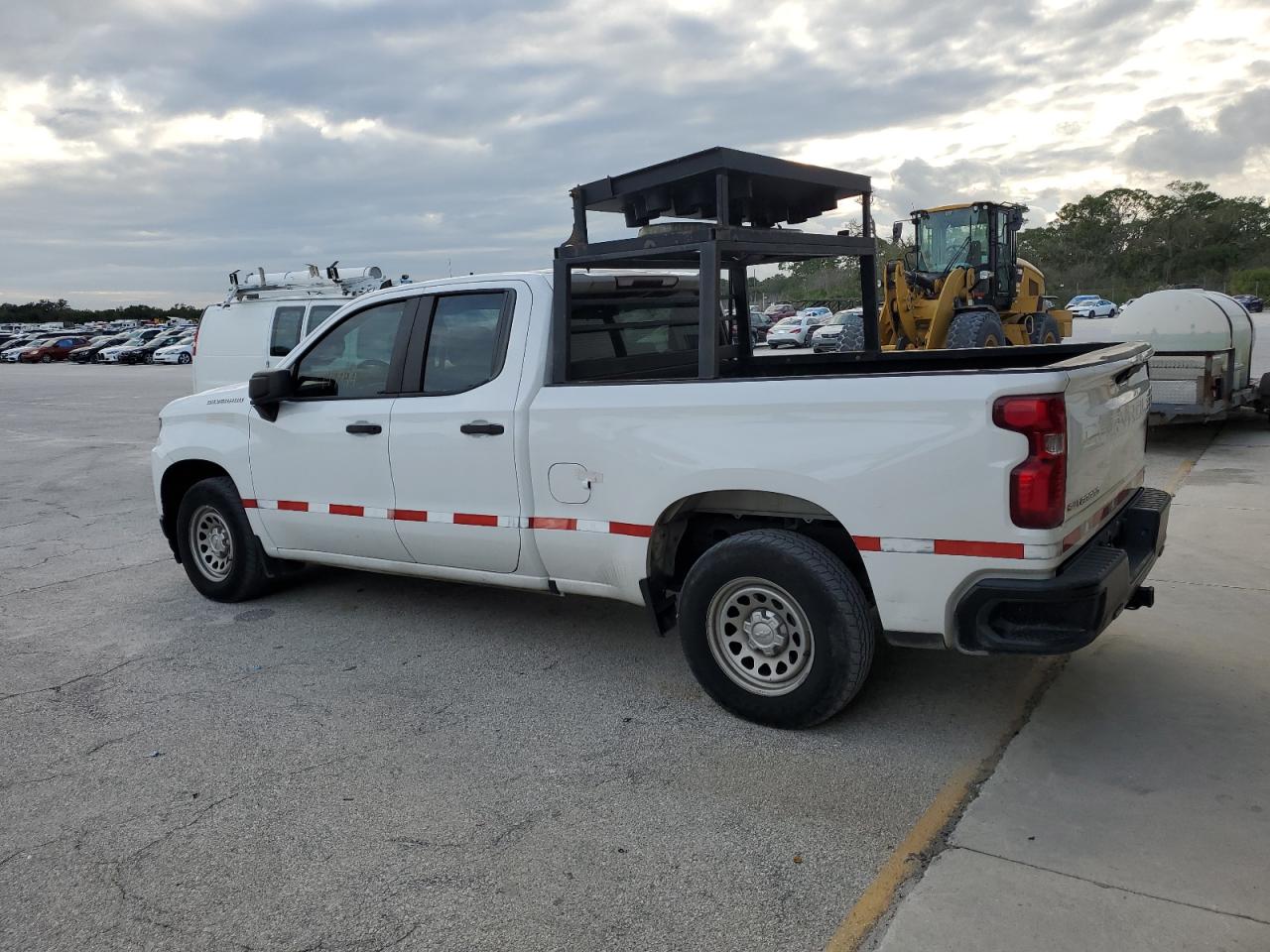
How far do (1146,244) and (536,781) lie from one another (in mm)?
104912

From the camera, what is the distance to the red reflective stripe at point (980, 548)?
355 centimetres

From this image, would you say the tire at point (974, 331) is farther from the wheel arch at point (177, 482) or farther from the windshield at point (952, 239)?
the wheel arch at point (177, 482)

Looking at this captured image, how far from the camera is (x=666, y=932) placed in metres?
2.90

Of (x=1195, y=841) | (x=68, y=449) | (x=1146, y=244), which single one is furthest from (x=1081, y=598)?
(x=1146, y=244)

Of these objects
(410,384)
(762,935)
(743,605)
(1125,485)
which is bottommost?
(762,935)

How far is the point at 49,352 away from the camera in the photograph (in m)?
54.5

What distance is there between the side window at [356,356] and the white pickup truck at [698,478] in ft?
0.04

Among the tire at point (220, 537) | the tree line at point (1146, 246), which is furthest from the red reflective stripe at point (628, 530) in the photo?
the tree line at point (1146, 246)

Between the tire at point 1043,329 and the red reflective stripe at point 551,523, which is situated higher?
the tire at point 1043,329

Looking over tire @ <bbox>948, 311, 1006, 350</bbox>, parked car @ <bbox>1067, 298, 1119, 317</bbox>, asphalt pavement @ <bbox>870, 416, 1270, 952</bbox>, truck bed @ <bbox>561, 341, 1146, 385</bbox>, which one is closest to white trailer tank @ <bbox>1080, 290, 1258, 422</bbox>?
tire @ <bbox>948, 311, 1006, 350</bbox>

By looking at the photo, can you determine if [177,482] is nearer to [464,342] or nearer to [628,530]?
[464,342]

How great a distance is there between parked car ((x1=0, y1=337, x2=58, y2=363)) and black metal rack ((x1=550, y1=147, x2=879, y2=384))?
5994cm

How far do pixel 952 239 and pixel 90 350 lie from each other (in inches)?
1972

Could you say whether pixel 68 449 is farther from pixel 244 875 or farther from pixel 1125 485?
pixel 1125 485
